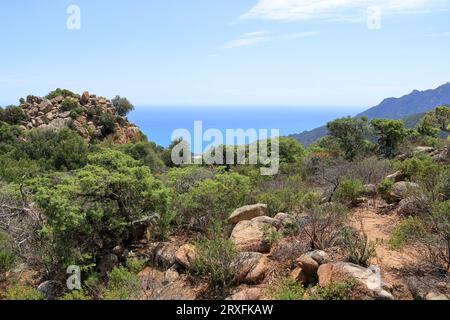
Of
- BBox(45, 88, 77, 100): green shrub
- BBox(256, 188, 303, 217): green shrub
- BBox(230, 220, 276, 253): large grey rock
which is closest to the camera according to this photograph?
BBox(230, 220, 276, 253): large grey rock

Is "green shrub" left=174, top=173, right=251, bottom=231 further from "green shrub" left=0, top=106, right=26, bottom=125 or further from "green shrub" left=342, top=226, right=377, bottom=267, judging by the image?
"green shrub" left=0, top=106, right=26, bottom=125

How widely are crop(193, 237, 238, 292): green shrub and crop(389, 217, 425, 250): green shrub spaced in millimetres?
2960

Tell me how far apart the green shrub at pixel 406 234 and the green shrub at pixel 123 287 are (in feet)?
15.0

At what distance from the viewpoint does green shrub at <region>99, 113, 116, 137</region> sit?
1526 inches

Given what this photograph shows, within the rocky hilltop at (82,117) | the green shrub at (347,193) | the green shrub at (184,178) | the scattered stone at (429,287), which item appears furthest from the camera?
the rocky hilltop at (82,117)

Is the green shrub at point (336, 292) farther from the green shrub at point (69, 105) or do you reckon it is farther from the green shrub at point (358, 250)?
the green shrub at point (69, 105)

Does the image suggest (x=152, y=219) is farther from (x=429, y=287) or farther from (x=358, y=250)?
(x=429, y=287)

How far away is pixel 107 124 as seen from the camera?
127ft

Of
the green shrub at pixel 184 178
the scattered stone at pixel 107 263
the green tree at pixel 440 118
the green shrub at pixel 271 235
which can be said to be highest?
the green tree at pixel 440 118

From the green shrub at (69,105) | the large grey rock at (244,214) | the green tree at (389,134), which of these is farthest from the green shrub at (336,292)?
the green shrub at (69,105)

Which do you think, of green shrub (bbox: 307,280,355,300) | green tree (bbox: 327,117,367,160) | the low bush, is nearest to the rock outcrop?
the low bush

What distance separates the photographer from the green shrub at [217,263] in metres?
6.24

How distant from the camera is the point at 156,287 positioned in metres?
6.12
